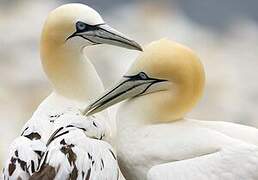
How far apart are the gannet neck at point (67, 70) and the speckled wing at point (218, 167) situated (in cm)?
34

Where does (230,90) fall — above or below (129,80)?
below

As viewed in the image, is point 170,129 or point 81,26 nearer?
point 170,129

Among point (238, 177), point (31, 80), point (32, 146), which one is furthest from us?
point (31, 80)

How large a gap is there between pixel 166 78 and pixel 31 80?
5.07 ft

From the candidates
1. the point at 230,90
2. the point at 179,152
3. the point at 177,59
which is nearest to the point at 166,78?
the point at 177,59

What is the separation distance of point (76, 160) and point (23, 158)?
0.35 feet

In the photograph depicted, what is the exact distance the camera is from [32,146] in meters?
1.65

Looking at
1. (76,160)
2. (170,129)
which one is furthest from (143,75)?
(76,160)

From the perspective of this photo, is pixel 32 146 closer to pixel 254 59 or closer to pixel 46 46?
pixel 46 46

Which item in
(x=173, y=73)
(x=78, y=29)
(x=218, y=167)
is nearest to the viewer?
(x=218, y=167)

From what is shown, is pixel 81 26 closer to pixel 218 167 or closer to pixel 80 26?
pixel 80 26

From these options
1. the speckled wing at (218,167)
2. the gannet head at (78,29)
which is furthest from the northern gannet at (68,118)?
the speckled wing at (218,167)

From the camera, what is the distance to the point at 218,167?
1557 mm

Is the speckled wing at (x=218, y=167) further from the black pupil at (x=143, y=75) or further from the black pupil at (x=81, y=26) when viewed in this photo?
the black pupil at (x=81, y=26)
